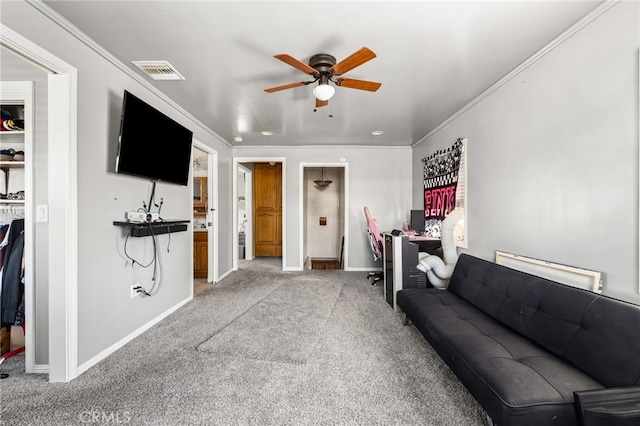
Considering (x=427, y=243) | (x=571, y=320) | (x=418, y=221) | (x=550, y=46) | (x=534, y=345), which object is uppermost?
(x=550, y=46)

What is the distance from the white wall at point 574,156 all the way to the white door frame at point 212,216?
12.4ft

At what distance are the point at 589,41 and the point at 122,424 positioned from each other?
3.62 meters

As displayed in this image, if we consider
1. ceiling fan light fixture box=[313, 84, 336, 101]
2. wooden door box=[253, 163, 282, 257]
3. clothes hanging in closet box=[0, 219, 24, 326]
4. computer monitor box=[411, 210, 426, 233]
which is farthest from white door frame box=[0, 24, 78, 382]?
wooden door box=[253, 163, 282, 257]

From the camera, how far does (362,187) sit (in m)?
5.05

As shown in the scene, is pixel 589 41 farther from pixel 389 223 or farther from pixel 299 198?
pixel 299 198

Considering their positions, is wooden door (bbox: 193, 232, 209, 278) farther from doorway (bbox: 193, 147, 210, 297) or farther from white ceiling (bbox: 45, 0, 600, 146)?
white ceiling (bbox: 45, 0, 600, 146)

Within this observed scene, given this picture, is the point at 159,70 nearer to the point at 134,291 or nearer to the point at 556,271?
the point at 134,291

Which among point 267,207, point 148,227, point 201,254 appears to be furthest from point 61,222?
point 267,207

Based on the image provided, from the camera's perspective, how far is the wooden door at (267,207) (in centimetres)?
643

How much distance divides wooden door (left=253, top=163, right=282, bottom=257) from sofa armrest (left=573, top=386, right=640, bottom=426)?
585 centimetres

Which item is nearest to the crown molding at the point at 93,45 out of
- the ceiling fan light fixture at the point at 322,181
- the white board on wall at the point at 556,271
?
the ceiling fan light fixture at the point at 322,181

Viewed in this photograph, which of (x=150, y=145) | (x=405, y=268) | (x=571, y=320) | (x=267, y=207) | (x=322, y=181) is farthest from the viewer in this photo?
(x=267, y=207)

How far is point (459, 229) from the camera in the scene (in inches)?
123

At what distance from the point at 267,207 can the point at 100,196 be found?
444cm
